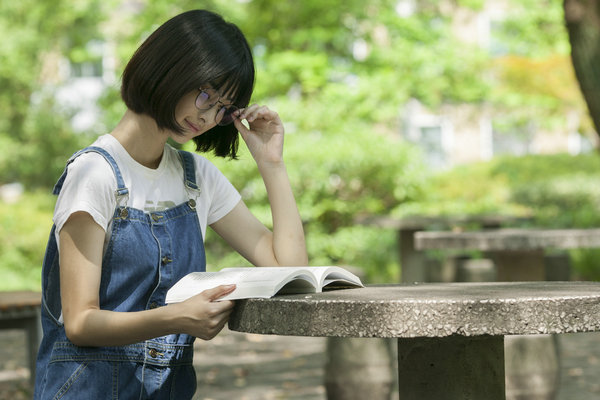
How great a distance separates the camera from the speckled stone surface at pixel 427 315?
2.07 m

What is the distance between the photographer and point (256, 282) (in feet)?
7.25

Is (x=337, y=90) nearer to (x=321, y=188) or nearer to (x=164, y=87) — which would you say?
(x=321, y=188)

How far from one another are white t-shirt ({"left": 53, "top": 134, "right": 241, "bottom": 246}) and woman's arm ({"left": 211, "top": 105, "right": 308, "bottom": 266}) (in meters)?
0.07

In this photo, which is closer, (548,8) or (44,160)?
(44,160)

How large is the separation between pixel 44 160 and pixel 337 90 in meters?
5.07

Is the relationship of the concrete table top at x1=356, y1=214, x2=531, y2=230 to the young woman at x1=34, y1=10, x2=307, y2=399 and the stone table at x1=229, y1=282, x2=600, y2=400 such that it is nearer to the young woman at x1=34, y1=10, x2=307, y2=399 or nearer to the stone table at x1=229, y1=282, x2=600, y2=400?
the young woman at x1=34, y1=10, x2=307, y2=399

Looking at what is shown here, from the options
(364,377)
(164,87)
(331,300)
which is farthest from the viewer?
(364,377)

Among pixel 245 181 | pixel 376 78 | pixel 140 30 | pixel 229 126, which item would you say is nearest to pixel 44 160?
pixel 140 30

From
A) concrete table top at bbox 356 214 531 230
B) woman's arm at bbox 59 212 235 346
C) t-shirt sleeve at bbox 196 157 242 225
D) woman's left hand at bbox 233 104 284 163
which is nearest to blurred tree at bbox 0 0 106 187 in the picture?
concrete table top at bbox 356 214 531 230

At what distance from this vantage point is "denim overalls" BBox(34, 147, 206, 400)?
2.30 metres

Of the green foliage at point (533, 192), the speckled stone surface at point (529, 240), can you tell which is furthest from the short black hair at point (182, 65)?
the green foliage at point (533, 192)

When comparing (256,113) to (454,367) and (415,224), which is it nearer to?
(454,367)

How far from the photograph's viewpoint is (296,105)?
44.8 feet

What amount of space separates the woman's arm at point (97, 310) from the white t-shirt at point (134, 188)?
46 millimetres
